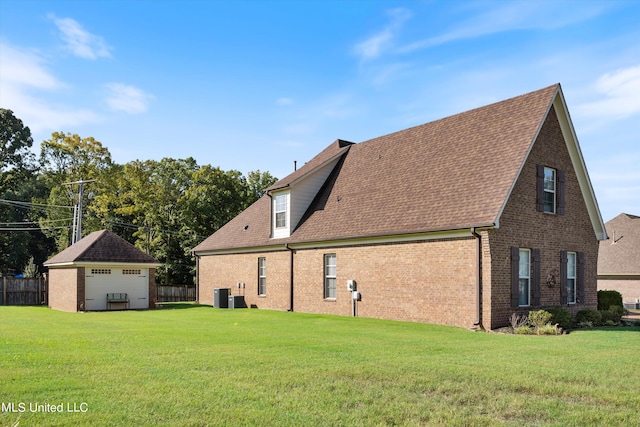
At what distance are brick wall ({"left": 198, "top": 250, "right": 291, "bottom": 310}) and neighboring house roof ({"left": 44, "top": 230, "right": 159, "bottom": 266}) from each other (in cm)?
355

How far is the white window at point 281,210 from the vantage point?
26.7 m

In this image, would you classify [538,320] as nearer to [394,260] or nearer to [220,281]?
[394,260]

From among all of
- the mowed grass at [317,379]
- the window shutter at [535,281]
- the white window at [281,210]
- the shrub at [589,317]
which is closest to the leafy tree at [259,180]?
the white window at [281,210]

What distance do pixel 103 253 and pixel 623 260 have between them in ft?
97.7

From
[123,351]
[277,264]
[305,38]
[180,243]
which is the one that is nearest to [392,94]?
[305,38]

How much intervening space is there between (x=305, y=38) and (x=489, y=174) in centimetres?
757

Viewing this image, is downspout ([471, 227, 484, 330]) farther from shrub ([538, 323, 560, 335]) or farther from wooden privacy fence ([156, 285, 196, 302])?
wooden privacy fence ([156, 285, 196, 302])

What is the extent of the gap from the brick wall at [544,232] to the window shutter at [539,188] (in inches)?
6.3

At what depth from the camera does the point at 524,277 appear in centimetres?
1889

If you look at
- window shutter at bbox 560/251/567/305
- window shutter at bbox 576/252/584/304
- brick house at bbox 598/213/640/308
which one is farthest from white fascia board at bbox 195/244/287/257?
brick house at bbox 598/213/640/308

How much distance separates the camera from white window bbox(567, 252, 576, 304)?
21141 millimetres

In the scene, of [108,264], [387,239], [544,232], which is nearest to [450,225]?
[387,239]

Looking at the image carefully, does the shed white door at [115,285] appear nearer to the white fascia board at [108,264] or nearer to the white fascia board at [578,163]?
the white fascia board at [108,264]

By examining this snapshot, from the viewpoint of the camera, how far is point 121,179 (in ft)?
162
